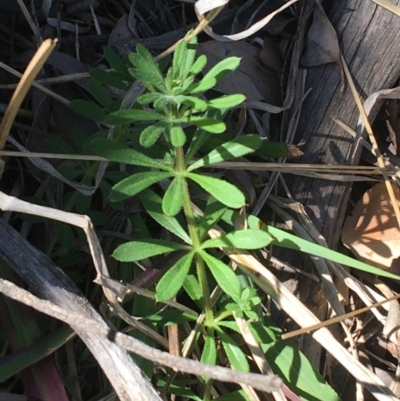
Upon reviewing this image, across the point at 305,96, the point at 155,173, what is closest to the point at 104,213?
the point at 155,173

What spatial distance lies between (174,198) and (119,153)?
0.22m

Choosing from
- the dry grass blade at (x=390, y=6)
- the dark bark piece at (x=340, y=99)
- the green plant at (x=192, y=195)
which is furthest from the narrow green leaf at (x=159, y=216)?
the dry grass blade at (x=390, y=6)

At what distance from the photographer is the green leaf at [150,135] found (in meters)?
1.54

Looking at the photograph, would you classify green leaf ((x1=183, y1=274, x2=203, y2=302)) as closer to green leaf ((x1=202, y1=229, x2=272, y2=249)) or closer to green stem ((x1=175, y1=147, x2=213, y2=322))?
green stem ((x1=175, y1=147, x2=213, y2=322))

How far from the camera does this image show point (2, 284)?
145cm

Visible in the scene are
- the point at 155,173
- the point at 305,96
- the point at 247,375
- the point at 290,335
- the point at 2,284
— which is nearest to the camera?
the point at 247,375

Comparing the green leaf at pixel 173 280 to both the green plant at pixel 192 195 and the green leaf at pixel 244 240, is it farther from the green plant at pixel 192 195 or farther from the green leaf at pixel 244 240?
the green leaf at pixel 244 240

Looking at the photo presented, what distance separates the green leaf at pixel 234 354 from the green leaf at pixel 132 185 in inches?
21.9

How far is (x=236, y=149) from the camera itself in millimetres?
1686

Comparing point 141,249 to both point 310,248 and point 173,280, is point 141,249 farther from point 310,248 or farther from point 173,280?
point 310,248

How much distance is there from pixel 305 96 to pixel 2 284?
132 cm

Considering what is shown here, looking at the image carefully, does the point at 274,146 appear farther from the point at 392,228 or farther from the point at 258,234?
the point at 392,228

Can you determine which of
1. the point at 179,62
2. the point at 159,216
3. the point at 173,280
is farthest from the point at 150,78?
the point at 173,280

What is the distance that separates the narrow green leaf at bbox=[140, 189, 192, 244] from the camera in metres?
1.81
